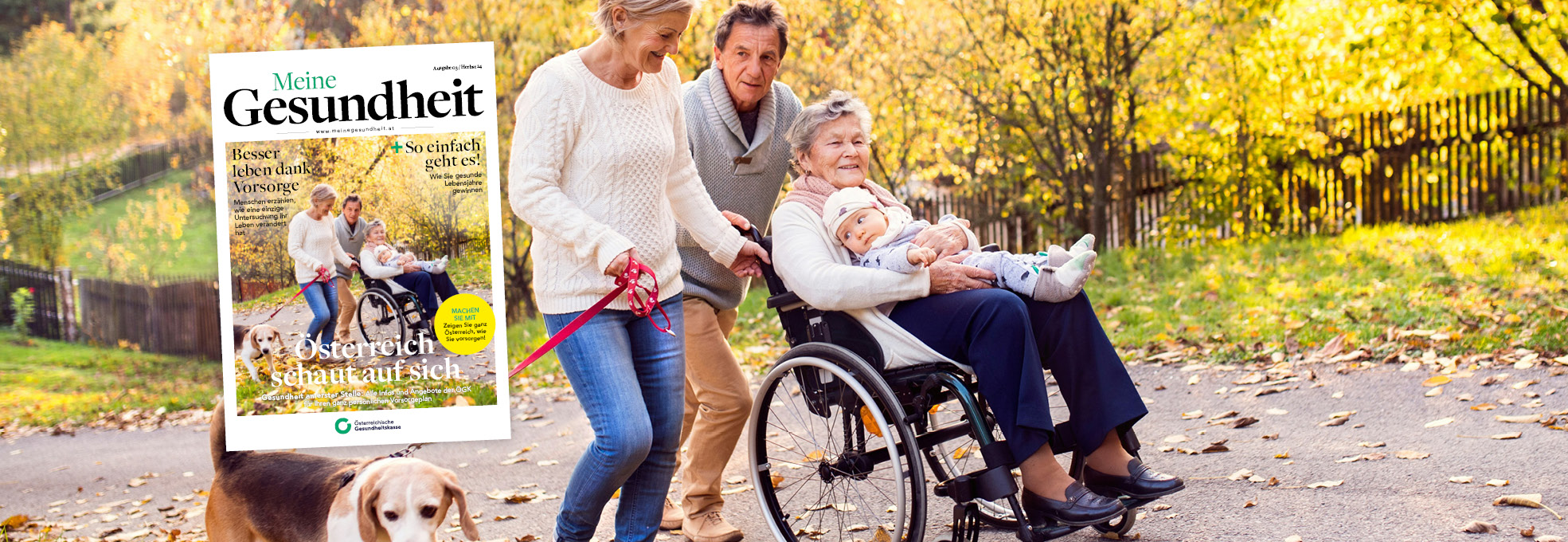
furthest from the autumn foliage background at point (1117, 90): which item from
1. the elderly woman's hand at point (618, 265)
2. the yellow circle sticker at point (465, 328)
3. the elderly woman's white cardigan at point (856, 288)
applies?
the elderly woman's hand at point (618, 265)

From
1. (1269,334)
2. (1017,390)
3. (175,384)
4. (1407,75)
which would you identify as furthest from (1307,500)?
(175,384)

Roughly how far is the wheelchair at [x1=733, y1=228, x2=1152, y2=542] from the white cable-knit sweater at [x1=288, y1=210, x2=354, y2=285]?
1.25 metres

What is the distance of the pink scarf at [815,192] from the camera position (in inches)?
123

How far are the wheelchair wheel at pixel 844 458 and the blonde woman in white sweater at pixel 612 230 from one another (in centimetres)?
44

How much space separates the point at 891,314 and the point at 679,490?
1633 millimetres

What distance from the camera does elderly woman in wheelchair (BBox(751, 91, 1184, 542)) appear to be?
8.64ft

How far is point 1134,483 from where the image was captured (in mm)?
2762

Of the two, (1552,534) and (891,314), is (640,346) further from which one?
(1552,534)

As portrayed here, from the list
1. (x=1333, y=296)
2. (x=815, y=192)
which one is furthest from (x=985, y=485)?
(x=1333, y=296)

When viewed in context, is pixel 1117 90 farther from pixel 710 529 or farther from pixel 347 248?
pixel 347 248

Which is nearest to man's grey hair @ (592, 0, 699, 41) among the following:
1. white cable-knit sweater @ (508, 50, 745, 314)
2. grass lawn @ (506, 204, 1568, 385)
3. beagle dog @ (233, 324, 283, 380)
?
white cable-knit sweater @ (508, 50, 745, 314)

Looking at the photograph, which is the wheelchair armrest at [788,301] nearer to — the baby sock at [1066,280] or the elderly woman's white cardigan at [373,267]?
the baby sock at [1066,280]

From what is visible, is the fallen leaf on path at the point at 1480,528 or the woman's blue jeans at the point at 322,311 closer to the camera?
the fallen leaf on path at the point at 1480,528

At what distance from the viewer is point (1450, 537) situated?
2.82 metres
